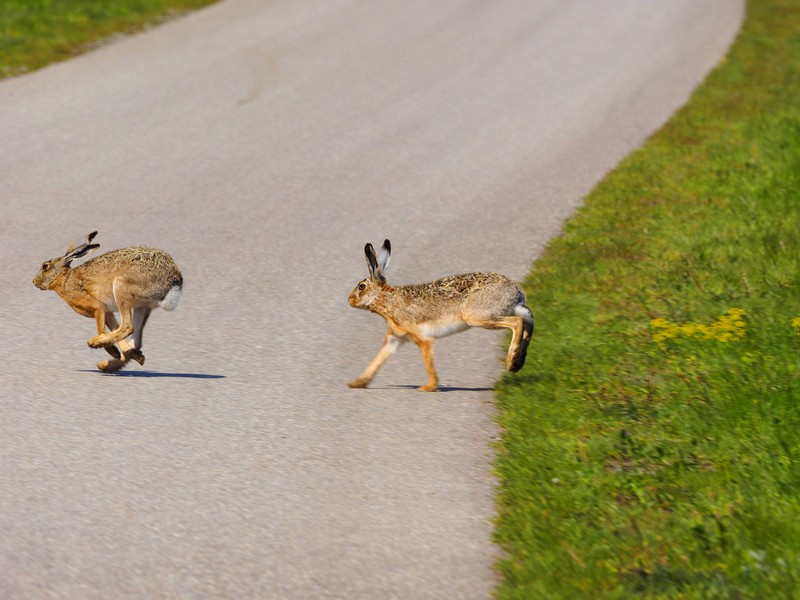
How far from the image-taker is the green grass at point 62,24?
18844mm

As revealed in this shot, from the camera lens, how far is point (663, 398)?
8242 millimetres

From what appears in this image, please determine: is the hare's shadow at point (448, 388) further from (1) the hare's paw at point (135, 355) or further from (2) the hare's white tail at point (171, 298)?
(1) the hare's paw at point (135, 355)

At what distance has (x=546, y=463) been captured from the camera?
23.6 ft

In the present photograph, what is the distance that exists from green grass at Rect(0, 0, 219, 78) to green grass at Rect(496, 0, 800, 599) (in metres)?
8.83

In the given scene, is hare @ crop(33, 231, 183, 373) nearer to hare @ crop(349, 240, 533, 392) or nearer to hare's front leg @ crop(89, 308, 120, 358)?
hare's front leg @ crop(89, 308, 120, 358)

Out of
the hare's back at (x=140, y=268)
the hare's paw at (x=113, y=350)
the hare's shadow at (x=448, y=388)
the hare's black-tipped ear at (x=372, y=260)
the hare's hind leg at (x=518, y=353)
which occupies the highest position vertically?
the hare's back at (x=140, y=268)

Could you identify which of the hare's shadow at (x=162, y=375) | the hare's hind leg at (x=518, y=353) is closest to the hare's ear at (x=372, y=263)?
the hare's hind leg at (x=518, y=353)

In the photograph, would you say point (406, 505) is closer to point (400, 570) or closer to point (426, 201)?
point (400, 570)

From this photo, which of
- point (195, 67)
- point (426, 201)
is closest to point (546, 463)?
point (426, 201)

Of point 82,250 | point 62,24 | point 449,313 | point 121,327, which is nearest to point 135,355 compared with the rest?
point 121,327

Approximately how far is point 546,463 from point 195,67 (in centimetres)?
1302

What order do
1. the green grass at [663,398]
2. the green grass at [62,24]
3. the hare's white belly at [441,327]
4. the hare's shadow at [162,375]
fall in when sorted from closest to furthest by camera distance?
the green grass at [663,398]
the hare's white belly at [441,327]
the hare's shadow at [162,375]
the green grass at [62,24]

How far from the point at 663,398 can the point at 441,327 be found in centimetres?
150

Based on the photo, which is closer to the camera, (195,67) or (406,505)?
(406,505)
